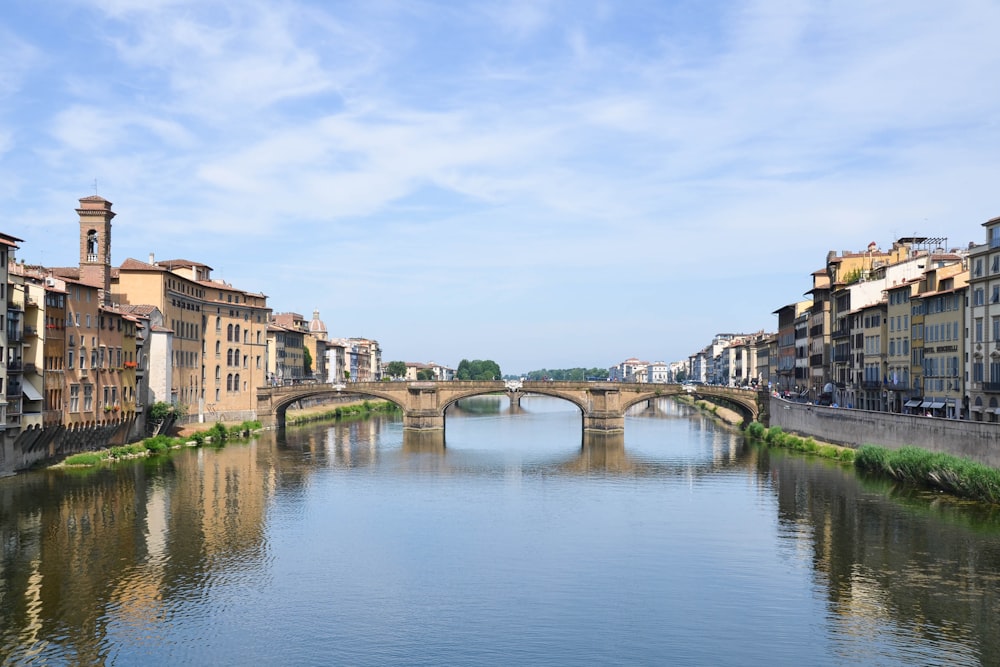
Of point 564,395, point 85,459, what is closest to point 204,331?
point 85,459

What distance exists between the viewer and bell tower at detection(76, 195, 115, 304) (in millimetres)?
78688

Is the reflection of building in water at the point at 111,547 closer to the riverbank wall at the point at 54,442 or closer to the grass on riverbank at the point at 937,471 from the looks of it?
the riverbank wall at the point at 54,442

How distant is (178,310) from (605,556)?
208 ft

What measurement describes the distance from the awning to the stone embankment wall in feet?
175

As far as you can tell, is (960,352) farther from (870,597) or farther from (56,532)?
(56,532)

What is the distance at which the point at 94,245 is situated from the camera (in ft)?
260

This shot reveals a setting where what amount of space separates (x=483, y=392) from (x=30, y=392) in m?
60.7

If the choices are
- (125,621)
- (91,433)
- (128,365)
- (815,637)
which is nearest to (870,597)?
(815,637)

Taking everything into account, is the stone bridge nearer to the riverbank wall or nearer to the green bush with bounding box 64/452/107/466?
the riverbank wall

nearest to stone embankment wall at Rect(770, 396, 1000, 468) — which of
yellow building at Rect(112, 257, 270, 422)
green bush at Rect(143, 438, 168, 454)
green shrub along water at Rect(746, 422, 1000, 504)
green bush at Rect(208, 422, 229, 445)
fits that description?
green shrub along water at Rect(746, 422, 1000, 504)

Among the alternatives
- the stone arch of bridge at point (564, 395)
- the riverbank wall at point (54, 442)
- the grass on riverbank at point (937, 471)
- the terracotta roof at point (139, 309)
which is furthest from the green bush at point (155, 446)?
the grass on riverbank at point (937, 471)

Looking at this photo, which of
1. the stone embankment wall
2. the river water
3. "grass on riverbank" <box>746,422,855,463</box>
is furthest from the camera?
"grass on riverbank" <box>746,422,855,463</box>

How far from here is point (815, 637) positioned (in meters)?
29.4

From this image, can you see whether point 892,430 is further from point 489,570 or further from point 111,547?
point 111,547
